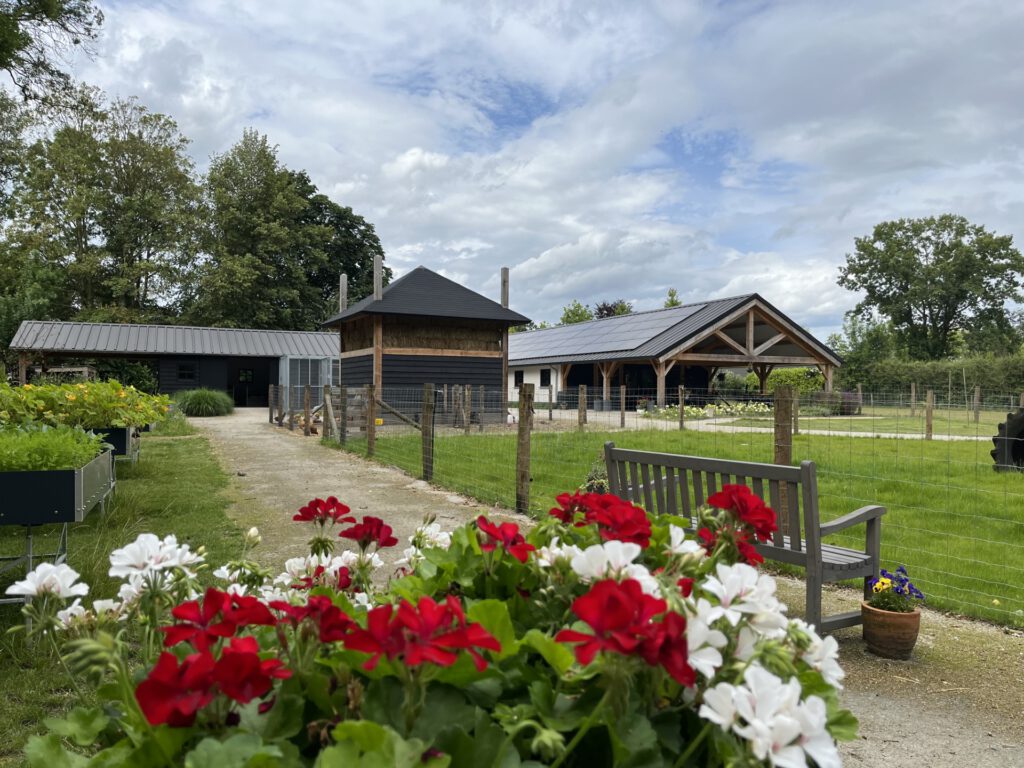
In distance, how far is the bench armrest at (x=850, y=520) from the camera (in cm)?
395

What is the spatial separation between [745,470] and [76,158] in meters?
43.8

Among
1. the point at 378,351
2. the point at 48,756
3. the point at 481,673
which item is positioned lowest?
the point at 48,756

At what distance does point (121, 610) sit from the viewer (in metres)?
1.34

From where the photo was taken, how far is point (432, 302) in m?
22.5

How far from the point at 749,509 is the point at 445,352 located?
21177 millimetres

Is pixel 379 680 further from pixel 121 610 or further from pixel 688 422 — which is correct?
pixel 688 422

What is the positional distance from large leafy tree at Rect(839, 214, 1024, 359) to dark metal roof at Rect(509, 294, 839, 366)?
96.6 ft

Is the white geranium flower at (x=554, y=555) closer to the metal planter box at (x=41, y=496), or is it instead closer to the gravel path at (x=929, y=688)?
the gravel path at (x=929, y=688)

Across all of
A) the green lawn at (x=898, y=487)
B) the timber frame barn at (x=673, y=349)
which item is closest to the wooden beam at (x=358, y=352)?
the green lawn at (x=898, y=487)

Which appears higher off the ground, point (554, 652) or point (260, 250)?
point (260, 250)

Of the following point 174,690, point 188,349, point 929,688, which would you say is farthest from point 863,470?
point 188,349

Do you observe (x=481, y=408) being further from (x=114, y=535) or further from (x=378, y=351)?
(x=378, y=351)

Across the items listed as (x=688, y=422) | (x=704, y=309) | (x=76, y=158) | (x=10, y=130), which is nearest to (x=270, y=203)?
(x=76, y=158)

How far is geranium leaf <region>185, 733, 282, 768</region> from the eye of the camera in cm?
86
